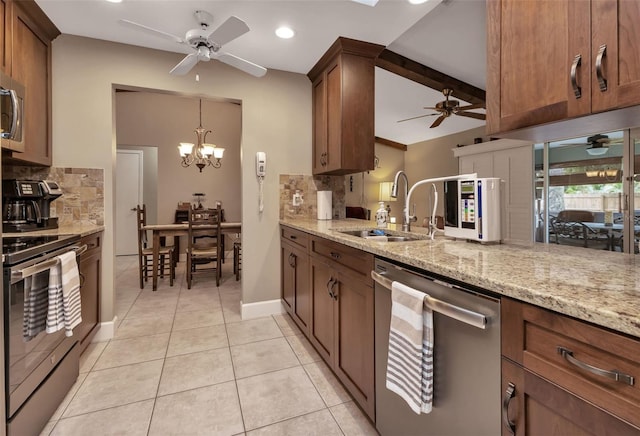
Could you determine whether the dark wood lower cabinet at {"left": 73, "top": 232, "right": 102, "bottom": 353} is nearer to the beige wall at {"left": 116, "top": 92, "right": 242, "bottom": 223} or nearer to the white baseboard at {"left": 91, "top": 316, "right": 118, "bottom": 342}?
the white baseboard at {"left": 91, "top": 316, "right": 118, "bottom": 342}

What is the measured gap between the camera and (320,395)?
179 centimetres

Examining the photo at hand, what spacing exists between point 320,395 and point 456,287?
124 cm

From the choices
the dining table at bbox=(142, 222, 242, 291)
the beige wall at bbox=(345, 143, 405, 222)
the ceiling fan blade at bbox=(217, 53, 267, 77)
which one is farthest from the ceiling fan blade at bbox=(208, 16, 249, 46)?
the beige wall at bbox=(345, 143, 405, 222)

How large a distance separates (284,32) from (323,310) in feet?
6.96

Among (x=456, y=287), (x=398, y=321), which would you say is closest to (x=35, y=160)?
(x=398, y=321)

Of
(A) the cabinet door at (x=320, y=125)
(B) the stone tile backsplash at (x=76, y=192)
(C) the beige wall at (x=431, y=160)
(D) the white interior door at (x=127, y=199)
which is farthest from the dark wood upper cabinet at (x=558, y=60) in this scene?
(D) the white interior door at (x=127, y=199)

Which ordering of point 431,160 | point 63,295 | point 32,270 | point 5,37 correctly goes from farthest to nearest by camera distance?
point 431,160, point 5,37, point 63,295, point 32,270

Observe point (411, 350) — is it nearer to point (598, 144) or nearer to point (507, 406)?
point (507, 406)

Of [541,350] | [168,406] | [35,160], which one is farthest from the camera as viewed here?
[35,160]

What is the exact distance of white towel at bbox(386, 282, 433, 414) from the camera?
1.02 metres

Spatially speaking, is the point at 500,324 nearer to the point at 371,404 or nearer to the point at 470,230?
the point at 470,230

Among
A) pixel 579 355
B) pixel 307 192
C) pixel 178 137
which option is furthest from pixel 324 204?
pixel 178 137

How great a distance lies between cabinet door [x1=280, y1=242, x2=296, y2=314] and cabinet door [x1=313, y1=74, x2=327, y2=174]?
0.88 metres

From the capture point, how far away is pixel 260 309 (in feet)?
10.0
